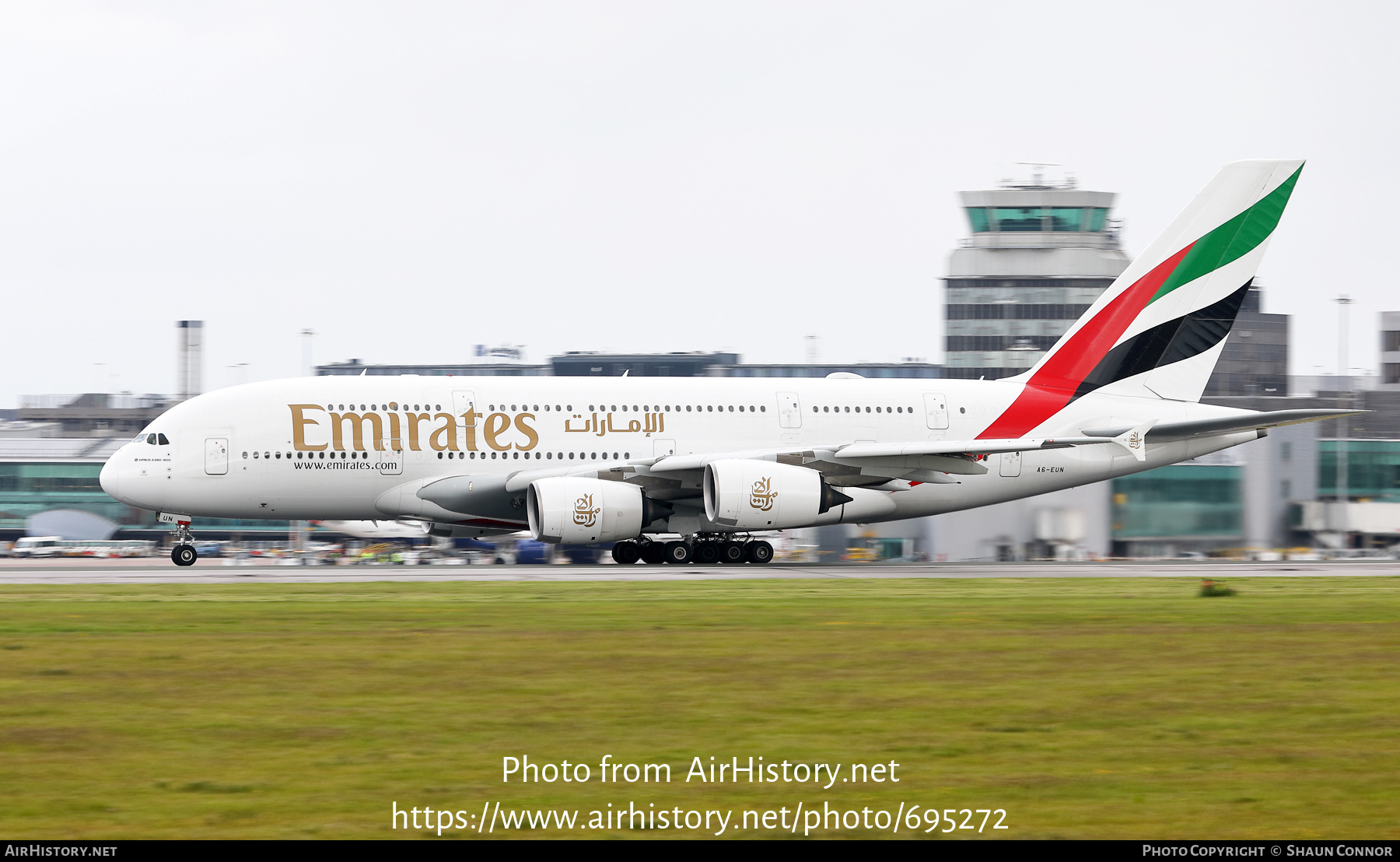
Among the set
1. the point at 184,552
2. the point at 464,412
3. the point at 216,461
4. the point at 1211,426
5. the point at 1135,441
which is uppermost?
the point at 464,412

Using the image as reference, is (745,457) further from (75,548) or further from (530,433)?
(75,548)

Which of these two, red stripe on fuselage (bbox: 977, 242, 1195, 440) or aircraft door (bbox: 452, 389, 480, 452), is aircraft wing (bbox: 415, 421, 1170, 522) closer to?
aircraft door (bbox: 452, 389, 480, 452)

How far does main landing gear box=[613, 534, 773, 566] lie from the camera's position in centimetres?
3600

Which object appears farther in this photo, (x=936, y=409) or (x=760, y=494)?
(x=936, y=409)

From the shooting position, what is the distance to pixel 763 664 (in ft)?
53.1

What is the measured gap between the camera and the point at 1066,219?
3930 inches

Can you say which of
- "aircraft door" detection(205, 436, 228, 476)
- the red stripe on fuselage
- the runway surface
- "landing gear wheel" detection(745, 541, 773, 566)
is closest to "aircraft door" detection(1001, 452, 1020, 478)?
the red stripe on fuselage

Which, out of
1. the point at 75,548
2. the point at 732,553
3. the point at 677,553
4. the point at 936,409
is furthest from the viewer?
the point at 75,548

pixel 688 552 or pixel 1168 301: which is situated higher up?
pixel 1168 301

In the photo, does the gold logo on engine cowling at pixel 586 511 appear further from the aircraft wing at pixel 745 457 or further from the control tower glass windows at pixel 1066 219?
the control tower glass windows at pixel 1066 219

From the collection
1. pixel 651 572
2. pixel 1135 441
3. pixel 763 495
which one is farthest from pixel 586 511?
pixel 1135 441

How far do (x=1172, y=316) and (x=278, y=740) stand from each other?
3056 centimetres

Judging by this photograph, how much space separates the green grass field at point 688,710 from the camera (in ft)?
31.8

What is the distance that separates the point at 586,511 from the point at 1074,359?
13167 mm
